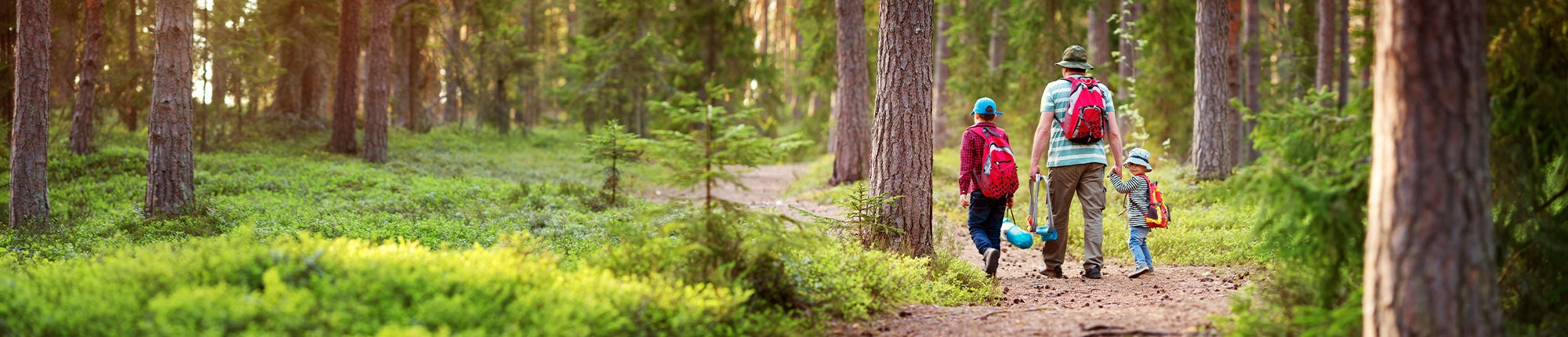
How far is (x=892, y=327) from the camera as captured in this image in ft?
18.2

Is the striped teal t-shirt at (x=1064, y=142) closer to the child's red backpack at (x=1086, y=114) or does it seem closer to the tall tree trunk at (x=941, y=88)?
the child's red backpack at (x=1086, y=114)

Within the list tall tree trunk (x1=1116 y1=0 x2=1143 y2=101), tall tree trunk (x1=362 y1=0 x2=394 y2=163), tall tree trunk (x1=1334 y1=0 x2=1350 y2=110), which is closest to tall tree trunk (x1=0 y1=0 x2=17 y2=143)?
tall tree trunk (x1=362 y1=0 x2=394 y2=163)

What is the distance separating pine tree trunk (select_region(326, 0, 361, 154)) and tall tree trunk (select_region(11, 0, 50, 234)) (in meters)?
9.17

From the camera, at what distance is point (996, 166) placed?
7117mm

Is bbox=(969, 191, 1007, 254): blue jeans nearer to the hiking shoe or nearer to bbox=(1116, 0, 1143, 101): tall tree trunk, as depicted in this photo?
the hiking shoe

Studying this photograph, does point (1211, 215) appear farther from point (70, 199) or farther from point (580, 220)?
point (70, 199)

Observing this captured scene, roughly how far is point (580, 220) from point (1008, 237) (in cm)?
522

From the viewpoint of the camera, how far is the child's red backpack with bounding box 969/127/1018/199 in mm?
7121

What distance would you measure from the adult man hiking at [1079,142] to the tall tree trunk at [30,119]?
9953mm

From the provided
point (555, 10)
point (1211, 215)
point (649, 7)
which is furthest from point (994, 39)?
point (555, 10)

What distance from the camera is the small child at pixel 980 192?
718 cm

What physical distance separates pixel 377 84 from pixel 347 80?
54.2 inches

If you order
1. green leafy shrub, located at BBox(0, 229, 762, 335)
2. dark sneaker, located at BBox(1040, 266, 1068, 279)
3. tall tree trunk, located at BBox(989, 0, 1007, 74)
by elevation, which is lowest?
dark sneaker, located at BBox(1040, 266, 1068, 279)

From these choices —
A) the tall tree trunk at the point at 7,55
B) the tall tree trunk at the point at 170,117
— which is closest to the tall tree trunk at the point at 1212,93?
the tall tree trunk at the point at 170,117
